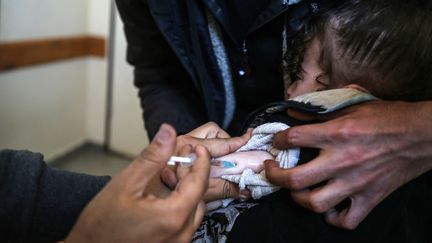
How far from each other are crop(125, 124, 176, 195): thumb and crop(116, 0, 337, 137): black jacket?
1.55ft

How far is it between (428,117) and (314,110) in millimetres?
177

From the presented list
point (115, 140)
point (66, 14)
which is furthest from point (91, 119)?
point (66, 14)

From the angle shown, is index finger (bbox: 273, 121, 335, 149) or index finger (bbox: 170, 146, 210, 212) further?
index finger (bbox: 273, 121, 335, 149)

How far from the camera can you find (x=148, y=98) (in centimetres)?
116

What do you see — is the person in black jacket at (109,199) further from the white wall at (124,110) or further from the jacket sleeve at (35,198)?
the white wall at (124,110)

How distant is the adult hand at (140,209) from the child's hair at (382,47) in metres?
0.49

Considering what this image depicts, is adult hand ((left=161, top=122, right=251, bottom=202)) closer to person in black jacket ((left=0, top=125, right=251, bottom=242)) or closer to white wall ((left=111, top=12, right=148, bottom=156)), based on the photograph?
person in black jacket ((left=0, top=125, right=251, bottom=242))

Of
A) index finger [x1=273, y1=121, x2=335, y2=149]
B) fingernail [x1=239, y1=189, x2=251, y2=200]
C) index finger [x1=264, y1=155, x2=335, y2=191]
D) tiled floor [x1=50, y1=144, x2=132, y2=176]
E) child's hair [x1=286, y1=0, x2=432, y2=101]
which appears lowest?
tiled floor [x1=50, y1=144, x2=132, y2=176]

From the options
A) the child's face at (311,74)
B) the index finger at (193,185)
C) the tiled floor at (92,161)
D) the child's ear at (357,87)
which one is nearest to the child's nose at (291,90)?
the child's face at (311,74)

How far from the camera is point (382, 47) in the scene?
78 cm

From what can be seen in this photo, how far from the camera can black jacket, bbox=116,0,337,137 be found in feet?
2.92

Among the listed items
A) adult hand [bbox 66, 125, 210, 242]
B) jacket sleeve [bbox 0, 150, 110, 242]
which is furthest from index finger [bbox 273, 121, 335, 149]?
jacket sleeve [bbox 0, 150, 110, 242]

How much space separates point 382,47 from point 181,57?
436 mm

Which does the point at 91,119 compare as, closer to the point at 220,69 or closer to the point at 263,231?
the point at 220,69
